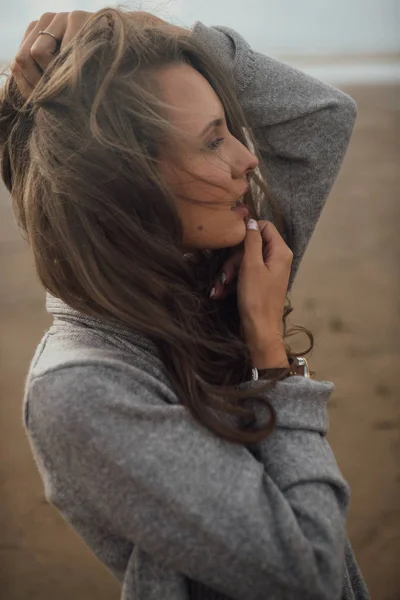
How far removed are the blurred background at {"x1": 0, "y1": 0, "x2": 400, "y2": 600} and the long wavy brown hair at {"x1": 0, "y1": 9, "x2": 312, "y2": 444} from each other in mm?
1149

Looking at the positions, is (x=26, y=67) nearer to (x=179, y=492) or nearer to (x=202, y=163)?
(x=202, y=163)

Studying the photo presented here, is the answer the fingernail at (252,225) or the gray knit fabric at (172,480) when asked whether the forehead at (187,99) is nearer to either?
the fingernail at (252,225)

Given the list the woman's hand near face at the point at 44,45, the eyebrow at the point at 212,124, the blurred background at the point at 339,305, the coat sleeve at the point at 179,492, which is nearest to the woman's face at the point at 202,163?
the eyebrow at the point at 212,124

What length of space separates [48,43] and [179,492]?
65 cm

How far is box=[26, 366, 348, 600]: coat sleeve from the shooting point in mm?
797

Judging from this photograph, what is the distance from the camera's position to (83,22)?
981 mm

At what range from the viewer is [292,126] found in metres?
1.15

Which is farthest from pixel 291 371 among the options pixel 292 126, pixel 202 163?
pixel 292 126

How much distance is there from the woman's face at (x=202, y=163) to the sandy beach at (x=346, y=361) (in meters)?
1.22

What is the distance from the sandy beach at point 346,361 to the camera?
2043mm

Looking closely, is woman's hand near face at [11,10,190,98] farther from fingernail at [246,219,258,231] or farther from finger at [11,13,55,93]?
fingernail at [246,219,258,231]

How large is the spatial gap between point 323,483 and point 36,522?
139 cm

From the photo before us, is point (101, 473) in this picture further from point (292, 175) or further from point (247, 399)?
point (292, 175)

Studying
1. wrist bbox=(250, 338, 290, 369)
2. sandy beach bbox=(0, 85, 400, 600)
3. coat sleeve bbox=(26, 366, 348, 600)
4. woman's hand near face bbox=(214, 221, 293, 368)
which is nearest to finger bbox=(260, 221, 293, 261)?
woman's hand near face bbox=(214, 221, 293, 368)
